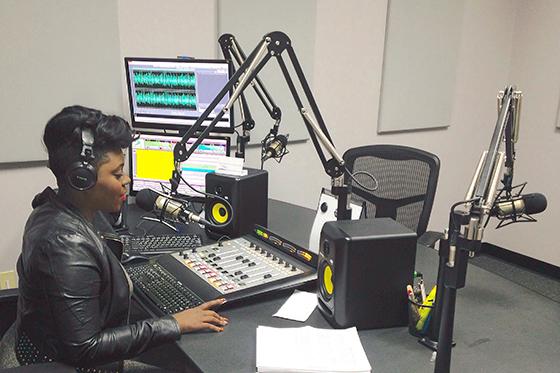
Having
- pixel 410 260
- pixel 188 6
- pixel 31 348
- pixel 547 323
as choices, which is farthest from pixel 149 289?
pixel 188 6

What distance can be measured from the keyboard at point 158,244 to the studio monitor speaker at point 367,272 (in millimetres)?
649

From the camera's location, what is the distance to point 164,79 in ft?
6.70

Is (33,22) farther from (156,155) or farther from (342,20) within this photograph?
(342,20)

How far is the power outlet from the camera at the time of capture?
211 centimetres

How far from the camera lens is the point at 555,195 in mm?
3439

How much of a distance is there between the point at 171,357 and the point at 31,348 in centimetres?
52

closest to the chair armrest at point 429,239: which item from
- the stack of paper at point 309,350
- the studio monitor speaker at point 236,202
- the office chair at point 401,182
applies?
the office chair at point 401,182

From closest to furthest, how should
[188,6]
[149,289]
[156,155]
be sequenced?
1. [149,289]
2. [156,155]
3. [188,6]

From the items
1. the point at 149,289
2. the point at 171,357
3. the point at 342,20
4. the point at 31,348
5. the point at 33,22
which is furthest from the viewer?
the point at 342,20

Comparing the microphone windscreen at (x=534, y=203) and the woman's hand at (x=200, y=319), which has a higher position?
the microphone windscreen at (x=534, y=203)

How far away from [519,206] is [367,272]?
1.24ft

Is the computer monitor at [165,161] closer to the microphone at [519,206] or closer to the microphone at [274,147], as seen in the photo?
the microphone at [274,147]

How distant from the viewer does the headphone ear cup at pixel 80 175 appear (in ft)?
3.69

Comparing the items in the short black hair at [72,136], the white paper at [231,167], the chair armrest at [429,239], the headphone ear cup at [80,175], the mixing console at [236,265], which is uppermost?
the short black hair at [72,136]
